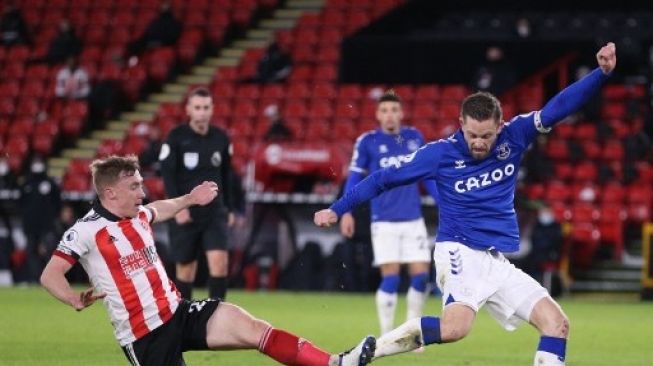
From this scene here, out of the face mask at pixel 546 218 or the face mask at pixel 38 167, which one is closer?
the face mask at pixel 546 218

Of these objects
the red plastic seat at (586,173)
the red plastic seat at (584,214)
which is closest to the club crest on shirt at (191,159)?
the red plastic seat at (584,214)

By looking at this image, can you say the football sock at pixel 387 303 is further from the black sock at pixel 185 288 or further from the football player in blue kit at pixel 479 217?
the football player in blue kit at pixel 479 217

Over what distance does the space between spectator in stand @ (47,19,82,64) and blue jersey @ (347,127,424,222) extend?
1491 cm

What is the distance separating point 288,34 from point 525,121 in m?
18.3

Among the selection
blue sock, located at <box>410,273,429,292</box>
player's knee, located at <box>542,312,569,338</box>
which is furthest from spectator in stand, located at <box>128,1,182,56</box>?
player's knee, located at <box>542,312,569,338</box>

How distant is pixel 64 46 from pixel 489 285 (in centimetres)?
1932

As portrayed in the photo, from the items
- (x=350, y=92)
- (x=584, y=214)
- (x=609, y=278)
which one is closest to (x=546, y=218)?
(x=584, y=214)

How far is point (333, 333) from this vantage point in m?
13.3

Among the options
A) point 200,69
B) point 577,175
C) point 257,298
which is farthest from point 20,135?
point 577,175

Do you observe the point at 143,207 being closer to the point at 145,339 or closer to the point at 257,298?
the point at 145,339

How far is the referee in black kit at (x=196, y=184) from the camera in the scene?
12688 millimetres

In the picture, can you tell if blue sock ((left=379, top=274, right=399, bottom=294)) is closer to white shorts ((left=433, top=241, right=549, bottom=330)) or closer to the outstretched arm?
white shorts ((left=433, top=241, right=549, bottom=330))

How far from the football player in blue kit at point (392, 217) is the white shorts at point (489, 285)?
3.76 m

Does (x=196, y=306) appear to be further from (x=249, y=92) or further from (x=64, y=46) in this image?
(x=64, y=46)
